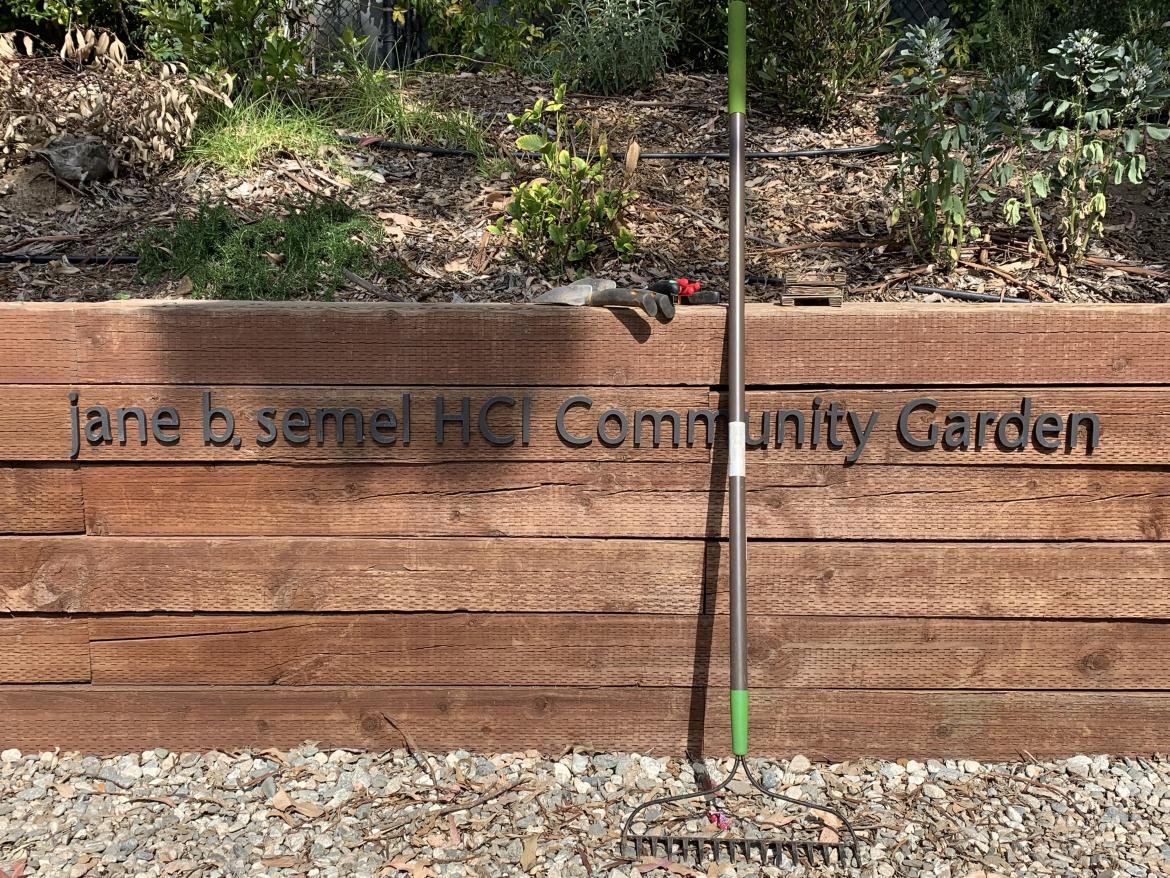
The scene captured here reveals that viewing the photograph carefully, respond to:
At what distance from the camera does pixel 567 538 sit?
2918 millimetres

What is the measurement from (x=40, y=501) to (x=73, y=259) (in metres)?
1.13

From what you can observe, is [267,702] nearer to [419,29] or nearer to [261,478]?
[261,478]

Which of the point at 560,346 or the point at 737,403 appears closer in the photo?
the point at 737,403

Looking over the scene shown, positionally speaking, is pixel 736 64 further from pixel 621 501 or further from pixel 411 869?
pixel 411 869

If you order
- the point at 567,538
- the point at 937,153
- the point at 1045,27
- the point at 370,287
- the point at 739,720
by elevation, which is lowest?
the point at 739,720

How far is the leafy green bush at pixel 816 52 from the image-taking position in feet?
14.7

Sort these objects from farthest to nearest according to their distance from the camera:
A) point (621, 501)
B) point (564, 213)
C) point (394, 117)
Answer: point (394, 117) < point (564, 213) < point (621, 501)

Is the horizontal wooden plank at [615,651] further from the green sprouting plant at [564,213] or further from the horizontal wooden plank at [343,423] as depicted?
the green sprouting plant at [564,213]

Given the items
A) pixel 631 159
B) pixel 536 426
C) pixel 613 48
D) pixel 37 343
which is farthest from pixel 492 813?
pixel 613 48

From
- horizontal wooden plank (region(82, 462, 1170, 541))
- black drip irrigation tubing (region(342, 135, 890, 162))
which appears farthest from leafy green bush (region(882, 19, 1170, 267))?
horizontal wooden plank (region(82, 462, 1170, 541))

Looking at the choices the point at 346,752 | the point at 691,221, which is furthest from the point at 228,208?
the point at 346,752

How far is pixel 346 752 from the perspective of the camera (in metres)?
3.04

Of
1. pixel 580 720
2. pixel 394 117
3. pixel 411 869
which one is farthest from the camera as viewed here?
pixel 394 117

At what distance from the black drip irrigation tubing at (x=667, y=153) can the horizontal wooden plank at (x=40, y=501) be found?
1992 millimetres
